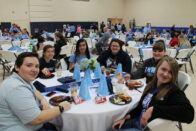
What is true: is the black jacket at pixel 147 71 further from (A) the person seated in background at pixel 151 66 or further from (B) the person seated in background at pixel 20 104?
(B) the person seated in background at pixel 20 104

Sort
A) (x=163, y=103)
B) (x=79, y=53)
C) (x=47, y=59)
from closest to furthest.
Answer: (x=163, y=103) → (x=47, y=59) → (x=79, y=53)

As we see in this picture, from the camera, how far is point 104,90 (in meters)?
1.80

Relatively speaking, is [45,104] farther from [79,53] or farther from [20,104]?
[79,53]

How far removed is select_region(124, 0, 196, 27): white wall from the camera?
1374 centimetres

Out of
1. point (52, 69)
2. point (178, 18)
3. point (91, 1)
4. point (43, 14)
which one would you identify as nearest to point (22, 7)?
point (43, 14)

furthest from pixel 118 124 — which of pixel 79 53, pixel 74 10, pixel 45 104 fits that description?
pixel 74 10

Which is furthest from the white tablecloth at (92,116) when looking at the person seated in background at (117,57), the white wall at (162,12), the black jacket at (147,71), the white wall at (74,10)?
the white wall at (162,12)

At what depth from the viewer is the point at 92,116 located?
148cm

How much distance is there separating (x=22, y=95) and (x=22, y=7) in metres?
14.0

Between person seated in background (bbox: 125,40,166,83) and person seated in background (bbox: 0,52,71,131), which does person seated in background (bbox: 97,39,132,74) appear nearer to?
person seated in background (bbox: 125,40,166,83)

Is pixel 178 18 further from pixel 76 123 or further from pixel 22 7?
pixel 76 123

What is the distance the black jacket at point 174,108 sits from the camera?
127 cm

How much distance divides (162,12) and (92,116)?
1648 centimetres

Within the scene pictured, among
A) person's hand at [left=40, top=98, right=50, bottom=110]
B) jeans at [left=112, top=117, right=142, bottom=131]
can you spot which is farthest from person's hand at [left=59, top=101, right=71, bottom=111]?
jeans at [left=112, top=117, right=142, bottom=131]
